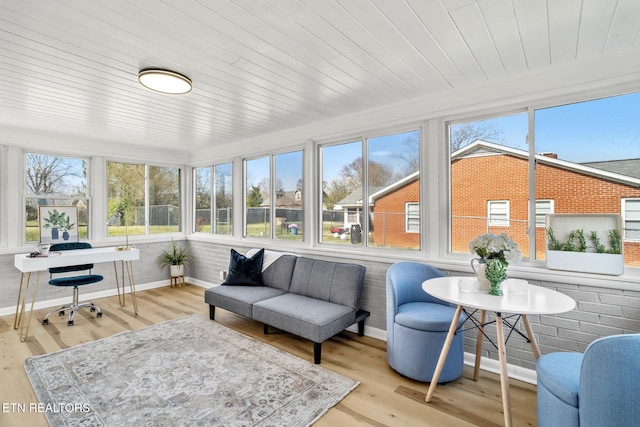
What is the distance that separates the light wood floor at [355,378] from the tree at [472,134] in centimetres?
204

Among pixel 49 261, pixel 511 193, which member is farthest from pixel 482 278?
pixel 49 261

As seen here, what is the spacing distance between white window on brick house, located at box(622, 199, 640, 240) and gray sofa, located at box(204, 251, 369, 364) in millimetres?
2093

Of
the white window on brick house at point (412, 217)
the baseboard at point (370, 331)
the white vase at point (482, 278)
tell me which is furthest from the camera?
the white window on brick house at point (412, 217)

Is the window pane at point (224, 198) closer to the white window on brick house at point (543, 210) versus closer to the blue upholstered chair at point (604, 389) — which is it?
the white window on brick house at point (543, 210)

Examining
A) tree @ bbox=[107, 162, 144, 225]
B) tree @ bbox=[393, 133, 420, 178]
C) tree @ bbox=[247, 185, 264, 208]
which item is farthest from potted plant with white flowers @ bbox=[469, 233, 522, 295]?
tree @ bbox=[107, 162, 144, 225]

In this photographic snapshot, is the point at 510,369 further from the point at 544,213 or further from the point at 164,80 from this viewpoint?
the point at 164,80

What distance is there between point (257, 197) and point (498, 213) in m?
3.32

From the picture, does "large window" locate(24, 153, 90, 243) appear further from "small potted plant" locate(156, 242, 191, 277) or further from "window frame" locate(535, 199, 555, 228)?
"window frame" locate(535, 199, 555, 228)

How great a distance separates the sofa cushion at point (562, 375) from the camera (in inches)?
57.5

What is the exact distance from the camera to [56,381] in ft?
7.97

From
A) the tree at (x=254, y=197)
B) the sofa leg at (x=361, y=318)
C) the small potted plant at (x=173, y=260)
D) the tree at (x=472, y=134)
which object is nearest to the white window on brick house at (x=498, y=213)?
the tree at (x=472, y=134)

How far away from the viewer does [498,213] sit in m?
2.76

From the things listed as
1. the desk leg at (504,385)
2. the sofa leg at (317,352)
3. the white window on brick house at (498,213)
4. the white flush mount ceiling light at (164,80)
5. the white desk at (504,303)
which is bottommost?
the sofa leg at (317,352)

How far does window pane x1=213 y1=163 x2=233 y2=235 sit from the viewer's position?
5.24 metres
